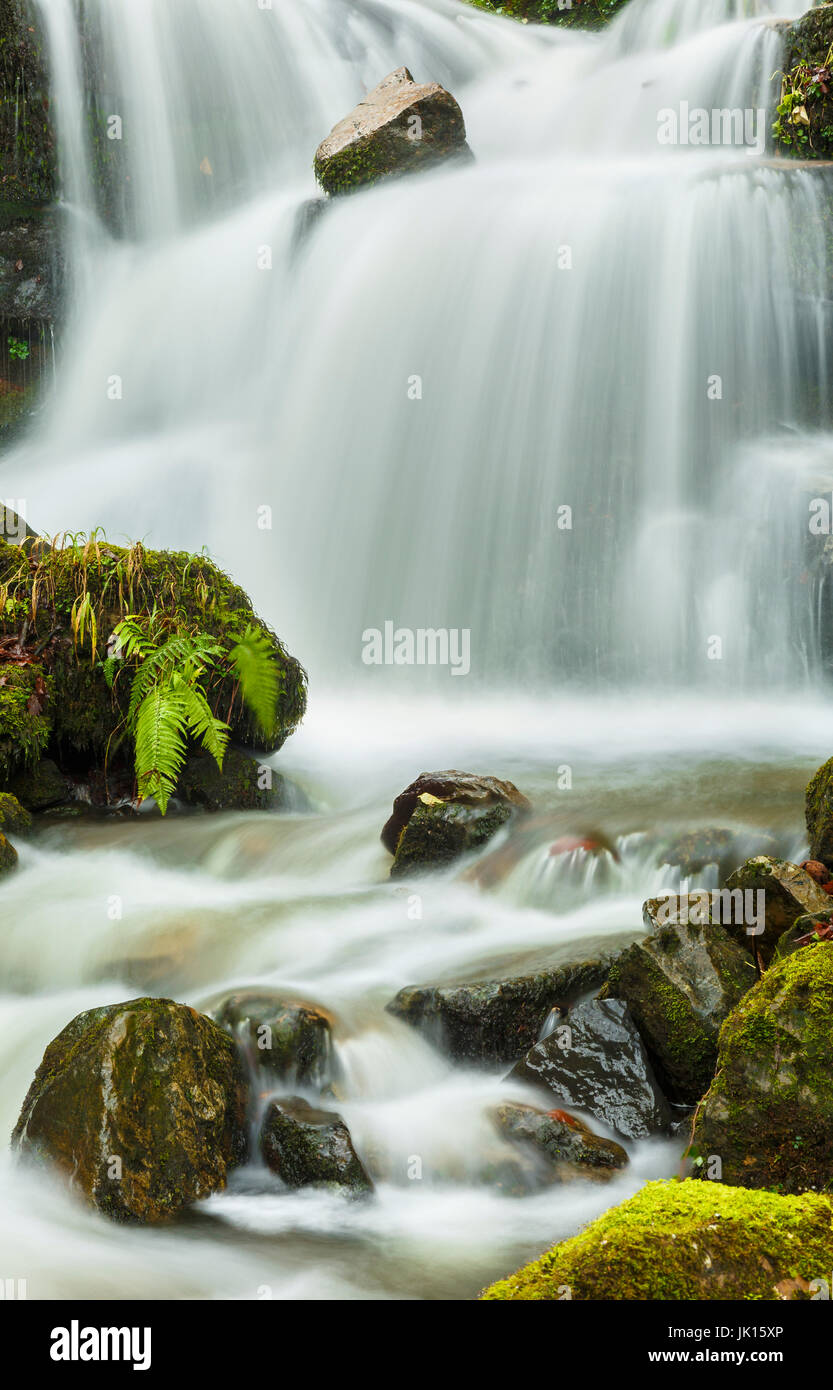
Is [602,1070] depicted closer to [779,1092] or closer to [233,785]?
[779,1092]

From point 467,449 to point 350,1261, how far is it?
7.99 metres

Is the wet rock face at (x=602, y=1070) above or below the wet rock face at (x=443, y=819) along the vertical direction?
below

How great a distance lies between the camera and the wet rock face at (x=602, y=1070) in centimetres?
352

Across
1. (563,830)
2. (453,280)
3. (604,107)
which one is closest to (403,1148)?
(563,830)

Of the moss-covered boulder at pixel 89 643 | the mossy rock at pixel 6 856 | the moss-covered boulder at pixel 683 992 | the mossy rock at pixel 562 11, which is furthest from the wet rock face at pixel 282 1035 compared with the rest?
the mossy rock at pixel 562 11

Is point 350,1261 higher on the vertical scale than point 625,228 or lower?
lower

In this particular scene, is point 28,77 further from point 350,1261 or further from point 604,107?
point 350,1261

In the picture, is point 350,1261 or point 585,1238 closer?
point 585,1238

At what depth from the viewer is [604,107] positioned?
14984 mm

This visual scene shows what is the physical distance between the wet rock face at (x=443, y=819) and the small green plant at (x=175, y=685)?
42.5 inches

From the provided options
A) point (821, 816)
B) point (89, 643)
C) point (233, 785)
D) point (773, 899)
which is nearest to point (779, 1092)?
point (773, 899)

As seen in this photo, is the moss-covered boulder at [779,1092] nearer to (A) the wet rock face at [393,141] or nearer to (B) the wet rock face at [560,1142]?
(B) the wet rock face at [560,1142]

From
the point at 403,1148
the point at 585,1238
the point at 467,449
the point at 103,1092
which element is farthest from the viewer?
the point at 467,449

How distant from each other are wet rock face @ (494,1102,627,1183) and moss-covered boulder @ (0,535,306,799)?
11.4 feet
